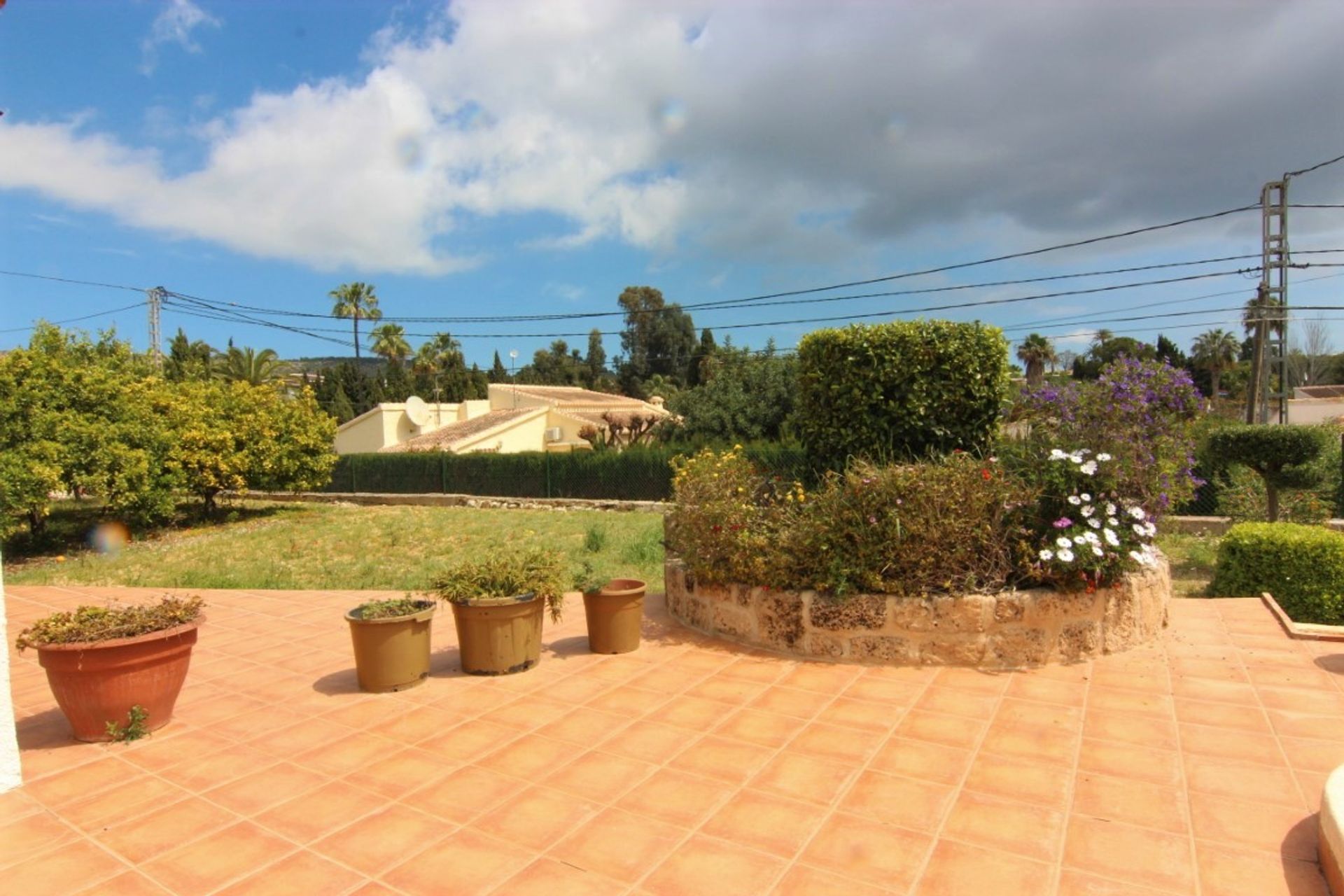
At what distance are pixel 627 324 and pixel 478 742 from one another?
165ft

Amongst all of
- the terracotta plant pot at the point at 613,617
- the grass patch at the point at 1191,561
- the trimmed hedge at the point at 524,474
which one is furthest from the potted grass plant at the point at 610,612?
the trimmed hedge at the point at 524,474

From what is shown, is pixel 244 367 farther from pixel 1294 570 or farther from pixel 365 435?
pixel 1294 570

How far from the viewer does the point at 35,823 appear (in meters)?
2.92

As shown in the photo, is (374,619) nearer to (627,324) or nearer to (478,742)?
(478,742)

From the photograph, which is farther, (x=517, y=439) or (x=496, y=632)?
(x=517, y=439)

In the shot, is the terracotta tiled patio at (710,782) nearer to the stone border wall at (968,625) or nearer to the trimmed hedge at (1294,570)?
the stone border wall at (968,625)

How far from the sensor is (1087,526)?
4.54 m

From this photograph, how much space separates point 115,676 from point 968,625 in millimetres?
4538

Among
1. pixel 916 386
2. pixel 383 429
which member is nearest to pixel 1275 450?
pixel 916 386

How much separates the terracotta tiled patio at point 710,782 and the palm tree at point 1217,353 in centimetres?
4981

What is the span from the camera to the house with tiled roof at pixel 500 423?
2761cm

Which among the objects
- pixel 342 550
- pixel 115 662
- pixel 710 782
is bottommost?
pixel 342 550

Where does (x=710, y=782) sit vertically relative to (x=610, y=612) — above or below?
below

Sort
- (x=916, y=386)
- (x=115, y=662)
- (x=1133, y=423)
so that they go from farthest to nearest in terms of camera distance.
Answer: (x=916, y=386) → (x=1133, y=423) → (x=115, y=662)
